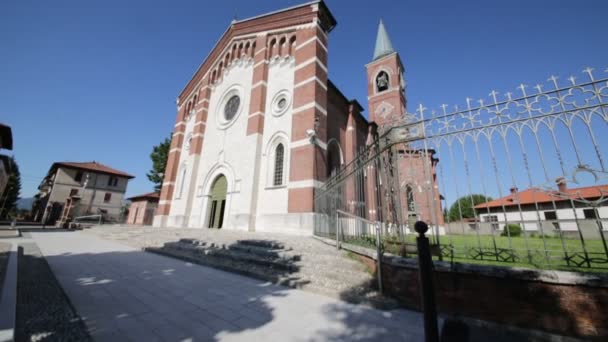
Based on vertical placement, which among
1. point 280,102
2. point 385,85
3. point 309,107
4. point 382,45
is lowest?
point 309,107

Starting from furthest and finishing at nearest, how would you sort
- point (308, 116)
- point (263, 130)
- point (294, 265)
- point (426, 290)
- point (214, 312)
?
point (263, 130), point (308, 116), point (294, 265), point (214, 312), point (426, 290)

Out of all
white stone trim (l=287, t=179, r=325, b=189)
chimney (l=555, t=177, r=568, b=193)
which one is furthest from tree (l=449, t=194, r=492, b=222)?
white stone trim (l=287, t=179, r=325, b=189)

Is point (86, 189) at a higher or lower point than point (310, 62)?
lower

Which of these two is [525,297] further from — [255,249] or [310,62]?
[310,62]

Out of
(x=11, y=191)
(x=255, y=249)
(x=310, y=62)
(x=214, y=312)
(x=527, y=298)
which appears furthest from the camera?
Answer: (x=11, y=191)

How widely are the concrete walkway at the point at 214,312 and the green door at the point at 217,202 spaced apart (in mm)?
8738

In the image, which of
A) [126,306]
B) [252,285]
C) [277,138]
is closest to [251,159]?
[277,138]

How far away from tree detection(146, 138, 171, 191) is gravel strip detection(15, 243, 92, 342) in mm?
26212

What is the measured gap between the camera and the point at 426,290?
60.7 inches

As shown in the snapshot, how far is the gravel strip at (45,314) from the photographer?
7.10 ft

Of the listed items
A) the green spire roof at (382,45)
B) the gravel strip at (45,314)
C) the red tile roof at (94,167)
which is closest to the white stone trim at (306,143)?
the gravel strip at (45,314)

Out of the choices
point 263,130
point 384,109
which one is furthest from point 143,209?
point 384,109

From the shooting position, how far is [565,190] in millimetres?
2645

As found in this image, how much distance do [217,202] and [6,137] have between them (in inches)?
574
